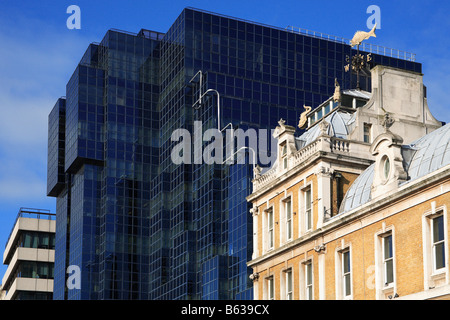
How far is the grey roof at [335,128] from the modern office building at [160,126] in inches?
2370

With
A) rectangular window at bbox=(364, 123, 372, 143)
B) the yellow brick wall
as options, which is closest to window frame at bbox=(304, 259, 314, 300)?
the yellow brick wall

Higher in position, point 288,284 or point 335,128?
point 335,128

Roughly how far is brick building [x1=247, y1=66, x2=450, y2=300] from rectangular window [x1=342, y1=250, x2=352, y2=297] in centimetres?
6

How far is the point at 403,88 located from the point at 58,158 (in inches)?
4337

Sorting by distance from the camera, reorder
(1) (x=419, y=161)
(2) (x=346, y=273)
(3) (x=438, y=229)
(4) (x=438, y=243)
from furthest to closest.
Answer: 1. (2) (x=346, y=273)
2. (1) (x=419, y=161)
3. (3) (x=438, y=229)
4. (4) (x=438, y=243)

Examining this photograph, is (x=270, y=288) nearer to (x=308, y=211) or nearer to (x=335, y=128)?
(x=308, y=211)

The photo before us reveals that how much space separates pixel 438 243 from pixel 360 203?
954 cm

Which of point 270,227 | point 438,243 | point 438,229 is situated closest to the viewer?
point 438,243

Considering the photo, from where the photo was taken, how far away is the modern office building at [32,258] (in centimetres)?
16850

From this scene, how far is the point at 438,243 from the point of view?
45.5 metres

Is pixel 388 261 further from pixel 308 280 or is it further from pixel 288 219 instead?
pixel 288 219

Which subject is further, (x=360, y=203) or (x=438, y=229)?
(x=360, y=203)

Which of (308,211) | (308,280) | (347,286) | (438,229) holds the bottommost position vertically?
(347,286)

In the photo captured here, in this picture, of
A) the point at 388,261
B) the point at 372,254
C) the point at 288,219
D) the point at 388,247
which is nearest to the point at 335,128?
the point at 288,219
